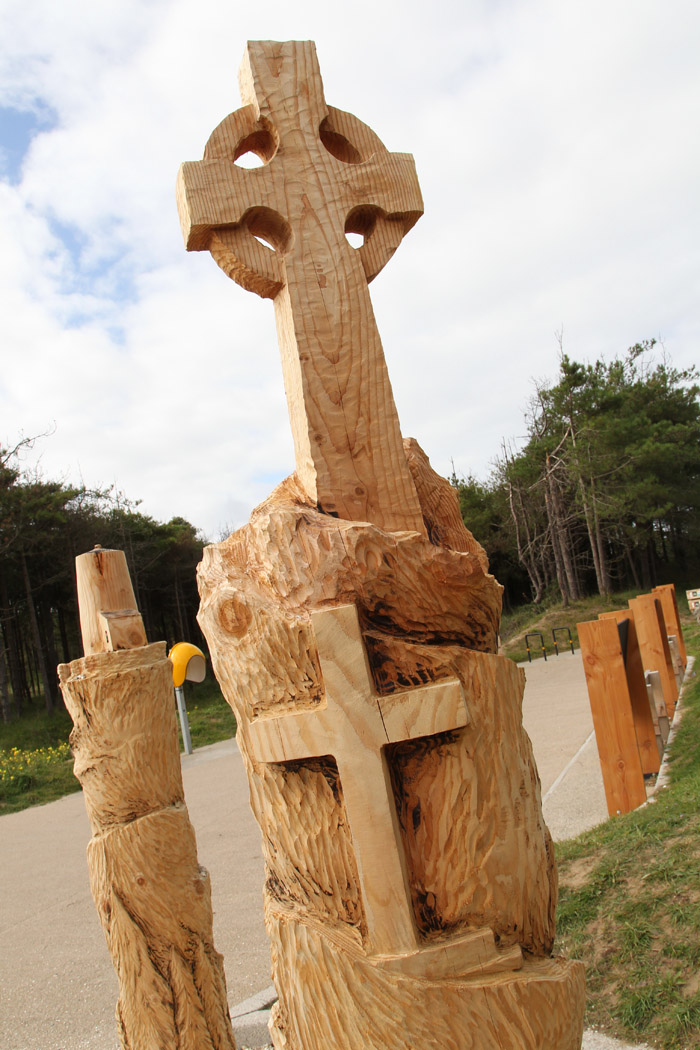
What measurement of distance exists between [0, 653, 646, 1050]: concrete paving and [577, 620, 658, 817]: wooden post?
50 cm

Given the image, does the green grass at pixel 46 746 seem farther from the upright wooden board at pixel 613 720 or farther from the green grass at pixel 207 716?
the upright wooden board at pixel 613 720

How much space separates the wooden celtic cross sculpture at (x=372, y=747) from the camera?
44.9 inches

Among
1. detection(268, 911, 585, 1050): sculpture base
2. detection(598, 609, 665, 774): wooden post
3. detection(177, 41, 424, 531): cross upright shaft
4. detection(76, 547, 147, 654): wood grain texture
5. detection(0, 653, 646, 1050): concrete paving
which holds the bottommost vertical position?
detection(0, 653, 646, 1050): concrete paving

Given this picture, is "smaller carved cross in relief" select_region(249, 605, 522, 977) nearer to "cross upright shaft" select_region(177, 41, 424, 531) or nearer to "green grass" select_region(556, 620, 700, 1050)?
"cross upright shaft" select_region(177, 41, 424, 531)

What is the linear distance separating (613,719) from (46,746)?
10350 millimetres

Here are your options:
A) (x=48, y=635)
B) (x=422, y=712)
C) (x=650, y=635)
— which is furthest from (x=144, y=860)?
(x=48, y=635)

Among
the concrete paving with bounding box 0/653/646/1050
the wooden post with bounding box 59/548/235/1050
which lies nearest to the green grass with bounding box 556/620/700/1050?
the concrete paving with bounding box 0/653/646/1050

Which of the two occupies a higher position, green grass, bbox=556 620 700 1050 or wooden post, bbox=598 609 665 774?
wooden post, bbox=598 609 665 774

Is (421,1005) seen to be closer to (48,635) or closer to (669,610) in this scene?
(669,610)

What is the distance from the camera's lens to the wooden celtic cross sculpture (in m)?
1.14

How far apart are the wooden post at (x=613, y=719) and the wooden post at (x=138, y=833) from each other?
2.74m

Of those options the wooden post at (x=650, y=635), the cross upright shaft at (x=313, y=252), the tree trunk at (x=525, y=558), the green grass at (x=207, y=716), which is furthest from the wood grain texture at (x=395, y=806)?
the tree trunk at (x=525, y=558)

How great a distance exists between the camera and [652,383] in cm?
2506

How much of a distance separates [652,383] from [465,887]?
26.4m
